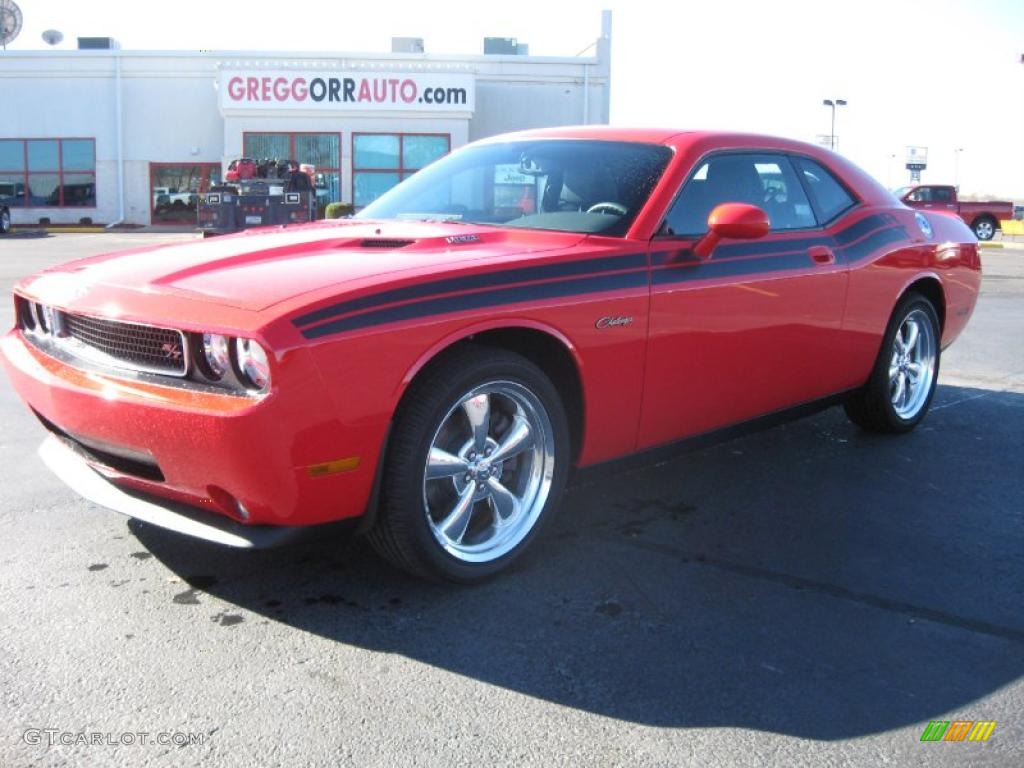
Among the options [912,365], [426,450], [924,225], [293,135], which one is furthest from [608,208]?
[293,135]

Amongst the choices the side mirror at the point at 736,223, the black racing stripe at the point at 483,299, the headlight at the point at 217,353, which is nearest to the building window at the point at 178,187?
the side mirror at the point at 736,223

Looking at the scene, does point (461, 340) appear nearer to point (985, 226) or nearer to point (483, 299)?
point (483, 299)

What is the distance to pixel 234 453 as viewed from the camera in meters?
Result: 2.88

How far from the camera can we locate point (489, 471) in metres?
3.58

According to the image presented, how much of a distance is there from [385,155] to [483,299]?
31.5 meters

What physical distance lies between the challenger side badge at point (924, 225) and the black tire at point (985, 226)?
31.2m

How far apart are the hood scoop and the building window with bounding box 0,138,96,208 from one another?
113ft

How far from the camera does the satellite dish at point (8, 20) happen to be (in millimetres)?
37406

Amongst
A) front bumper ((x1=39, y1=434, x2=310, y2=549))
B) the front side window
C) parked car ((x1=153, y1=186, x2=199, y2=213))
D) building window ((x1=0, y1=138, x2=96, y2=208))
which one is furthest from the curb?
front bumper ((x1=39, y1=434, x2=310, y2=549))

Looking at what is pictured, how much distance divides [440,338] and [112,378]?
3.32 feet

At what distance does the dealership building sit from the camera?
33094mm

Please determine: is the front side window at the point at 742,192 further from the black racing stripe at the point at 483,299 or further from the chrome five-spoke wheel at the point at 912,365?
the chrome five-spoke wheel at the point at 912,365

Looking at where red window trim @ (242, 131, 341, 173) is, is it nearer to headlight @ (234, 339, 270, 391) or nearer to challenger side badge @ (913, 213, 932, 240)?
challenger side badge @ (913, 213, 932, 240)

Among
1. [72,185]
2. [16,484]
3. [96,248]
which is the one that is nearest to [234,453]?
[16,484]
